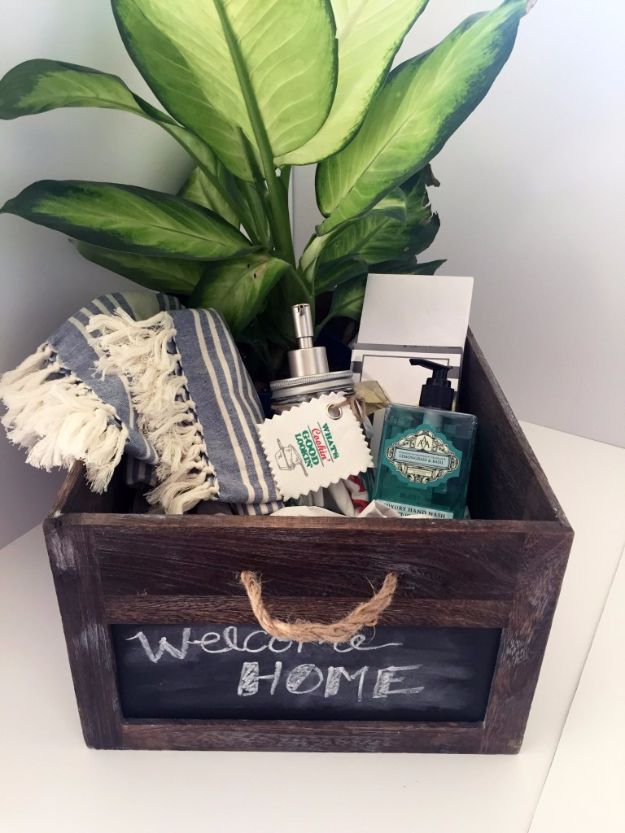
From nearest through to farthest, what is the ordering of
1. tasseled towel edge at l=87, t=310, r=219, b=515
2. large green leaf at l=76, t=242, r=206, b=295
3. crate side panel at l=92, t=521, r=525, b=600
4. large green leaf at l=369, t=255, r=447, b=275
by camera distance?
1. crate side panel at l=92, t=521, r=525, b=600
2. tasseled towel edge at l=87, t=310, r=219, b=515
3. large green leaf at l=76, t=242, r=206, b=295
4. large green leaf at l=369, t=255, r=447, b=275

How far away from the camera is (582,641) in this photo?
2.21 ft

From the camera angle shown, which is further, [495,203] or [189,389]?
[495,203]

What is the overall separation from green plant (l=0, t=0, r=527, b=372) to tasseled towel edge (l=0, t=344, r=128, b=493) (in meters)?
0.12

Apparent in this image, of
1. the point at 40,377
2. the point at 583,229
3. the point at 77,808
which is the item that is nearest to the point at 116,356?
the point at 40,377

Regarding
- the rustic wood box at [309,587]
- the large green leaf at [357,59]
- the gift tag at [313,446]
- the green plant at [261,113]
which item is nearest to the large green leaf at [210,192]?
the green plant at [261,113]

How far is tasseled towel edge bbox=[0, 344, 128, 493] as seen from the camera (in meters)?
0.54

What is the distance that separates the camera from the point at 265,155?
606 mm

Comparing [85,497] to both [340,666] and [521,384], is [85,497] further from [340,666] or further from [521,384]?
[521,384]

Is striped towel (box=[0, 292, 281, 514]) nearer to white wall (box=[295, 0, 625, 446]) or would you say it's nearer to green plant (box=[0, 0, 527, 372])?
green plant (box=[0, 0, 527, 372])

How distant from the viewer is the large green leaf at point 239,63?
519mm

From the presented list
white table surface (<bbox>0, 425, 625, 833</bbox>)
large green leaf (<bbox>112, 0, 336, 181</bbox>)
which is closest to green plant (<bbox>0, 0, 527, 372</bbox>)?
→ large green leaf (<bbox>112, 0, 336, 181</bbox>)

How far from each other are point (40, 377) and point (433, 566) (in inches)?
13.2

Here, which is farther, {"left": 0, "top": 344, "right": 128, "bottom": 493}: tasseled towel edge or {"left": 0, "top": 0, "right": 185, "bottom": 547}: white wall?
{"left": 0, "top": 0, "right": 185, "bottom": 547}: white wall

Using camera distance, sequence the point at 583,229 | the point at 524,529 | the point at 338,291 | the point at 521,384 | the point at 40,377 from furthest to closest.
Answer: the point at 521,384
the point at 583,229
the point at 338,291
the point at 40,377
the point at 524,529
